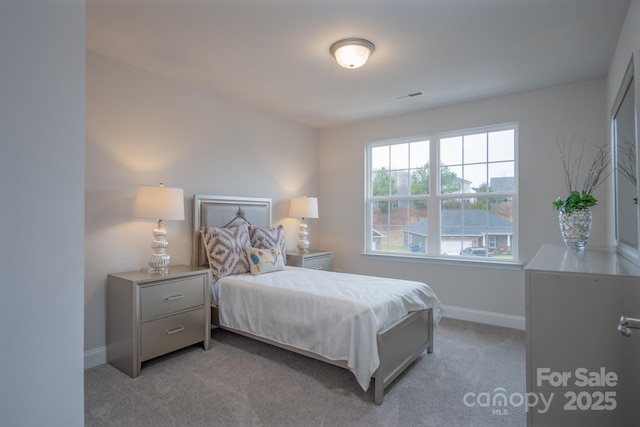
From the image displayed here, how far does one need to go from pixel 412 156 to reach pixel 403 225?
915 millimetres

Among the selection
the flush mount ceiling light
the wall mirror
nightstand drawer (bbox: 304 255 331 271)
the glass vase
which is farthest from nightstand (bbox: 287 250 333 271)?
the wall mirror

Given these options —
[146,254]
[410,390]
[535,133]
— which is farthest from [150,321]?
[535,133]

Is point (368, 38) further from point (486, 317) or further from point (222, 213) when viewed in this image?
point (486, 317)

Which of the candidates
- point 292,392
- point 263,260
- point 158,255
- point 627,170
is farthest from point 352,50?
point 292,392

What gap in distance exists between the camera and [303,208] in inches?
171

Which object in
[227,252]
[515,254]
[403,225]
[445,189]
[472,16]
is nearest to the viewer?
[472,16]

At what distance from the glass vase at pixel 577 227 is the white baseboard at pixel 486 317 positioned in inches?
62.3

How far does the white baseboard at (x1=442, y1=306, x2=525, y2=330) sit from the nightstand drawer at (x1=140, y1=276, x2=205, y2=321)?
9.29 ft

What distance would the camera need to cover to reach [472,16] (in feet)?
7.19

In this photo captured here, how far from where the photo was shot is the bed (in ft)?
7.23

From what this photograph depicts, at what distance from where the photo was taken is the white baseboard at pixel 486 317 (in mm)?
3562

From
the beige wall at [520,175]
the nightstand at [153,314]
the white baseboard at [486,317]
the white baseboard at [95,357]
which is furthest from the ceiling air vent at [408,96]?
the white baseboard at [95,357]

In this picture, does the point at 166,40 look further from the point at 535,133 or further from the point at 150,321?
the point at 535,133

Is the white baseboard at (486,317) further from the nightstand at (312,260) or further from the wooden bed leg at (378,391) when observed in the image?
the wooden bed leg at (378,391)
